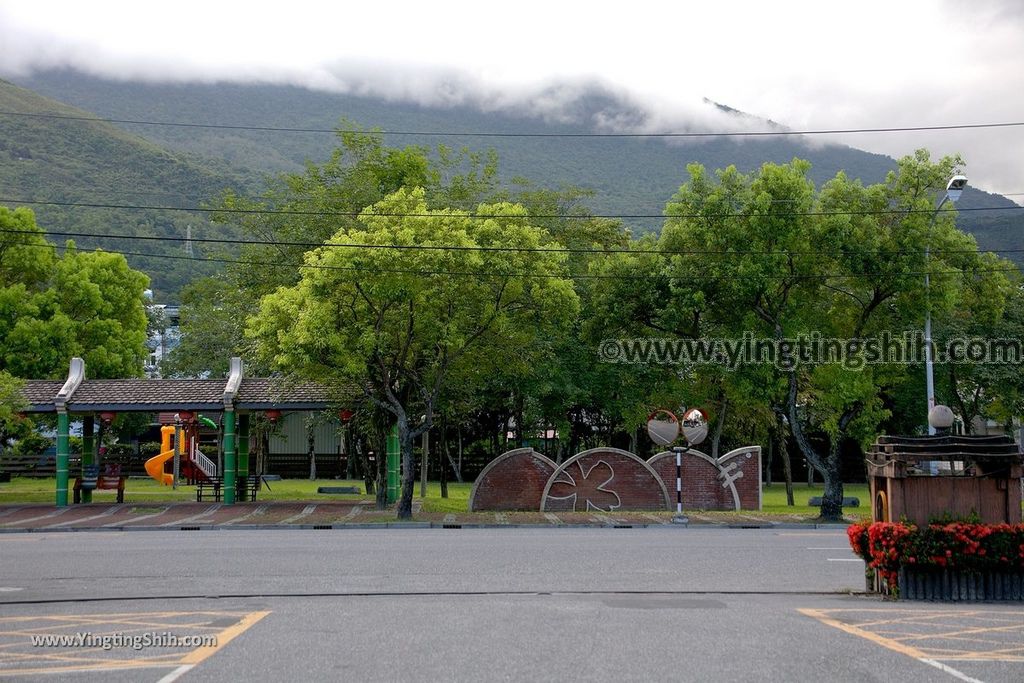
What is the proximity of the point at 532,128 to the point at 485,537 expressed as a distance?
162007 mm

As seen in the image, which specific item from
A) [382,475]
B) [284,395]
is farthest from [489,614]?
[284,395]

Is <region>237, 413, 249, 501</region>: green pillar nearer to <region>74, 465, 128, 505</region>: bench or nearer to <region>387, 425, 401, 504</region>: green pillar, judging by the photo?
<region>74, 465, 128, 505</region>: bench

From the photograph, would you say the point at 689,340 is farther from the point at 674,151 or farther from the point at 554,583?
the point at 674,151

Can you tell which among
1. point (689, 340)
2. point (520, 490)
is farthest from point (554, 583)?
point (689, 340)

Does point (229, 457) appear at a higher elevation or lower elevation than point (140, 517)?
higher

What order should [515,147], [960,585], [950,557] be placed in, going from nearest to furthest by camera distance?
[950,557]
[960,585]
[515,147]

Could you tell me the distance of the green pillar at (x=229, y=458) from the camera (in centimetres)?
3189

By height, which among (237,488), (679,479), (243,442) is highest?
(243,442)

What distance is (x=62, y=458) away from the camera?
32.4m

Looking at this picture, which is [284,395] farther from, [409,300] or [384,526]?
[384,526]

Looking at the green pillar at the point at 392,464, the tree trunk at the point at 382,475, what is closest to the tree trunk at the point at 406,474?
the tree trunk at the point at 382,475

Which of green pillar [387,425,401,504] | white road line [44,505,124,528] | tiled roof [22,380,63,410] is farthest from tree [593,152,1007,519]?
tiled roof [22,380,63,410]

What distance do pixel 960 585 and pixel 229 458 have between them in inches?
956

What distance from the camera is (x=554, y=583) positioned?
46.0 ft
